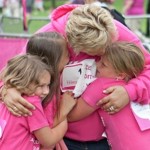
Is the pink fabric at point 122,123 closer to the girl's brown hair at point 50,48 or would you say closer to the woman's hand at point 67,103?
the woman's hand at point 67,103

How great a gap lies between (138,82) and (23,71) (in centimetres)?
62

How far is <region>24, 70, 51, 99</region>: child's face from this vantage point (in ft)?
8.66

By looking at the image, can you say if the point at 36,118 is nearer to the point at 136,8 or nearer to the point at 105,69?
the point at 105,69

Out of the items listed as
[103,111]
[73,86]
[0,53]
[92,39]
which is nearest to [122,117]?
[103,111]

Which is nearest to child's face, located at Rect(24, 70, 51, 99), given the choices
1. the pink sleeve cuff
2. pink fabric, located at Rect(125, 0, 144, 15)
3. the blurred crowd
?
the pink sleeve cuff

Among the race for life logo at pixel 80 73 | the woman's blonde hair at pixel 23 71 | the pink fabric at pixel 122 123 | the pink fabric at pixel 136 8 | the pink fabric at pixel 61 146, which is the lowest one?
the pink fabric at pixel 136 8

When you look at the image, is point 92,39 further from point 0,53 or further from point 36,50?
point 0,53

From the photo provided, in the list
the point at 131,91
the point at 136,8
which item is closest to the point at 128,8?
the point at 136,8

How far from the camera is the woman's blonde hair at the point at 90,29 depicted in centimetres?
259

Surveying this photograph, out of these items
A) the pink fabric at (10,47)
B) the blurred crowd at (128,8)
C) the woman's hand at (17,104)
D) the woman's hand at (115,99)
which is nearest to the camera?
the woman's hand at (17,104)

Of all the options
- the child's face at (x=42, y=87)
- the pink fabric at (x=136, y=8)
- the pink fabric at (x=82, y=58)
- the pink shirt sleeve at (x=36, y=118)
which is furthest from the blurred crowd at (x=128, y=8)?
the pink shirt sleeve at (x=36, y=118)

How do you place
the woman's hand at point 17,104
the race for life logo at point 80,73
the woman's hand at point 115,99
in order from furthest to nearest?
the race for life logo at point 80,73 < the woman's hand at point 115,99 < the woman's hand at point 17,104

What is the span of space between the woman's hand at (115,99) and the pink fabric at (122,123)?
48 millimetres

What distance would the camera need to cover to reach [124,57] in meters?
2.79
